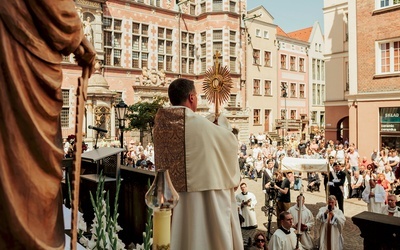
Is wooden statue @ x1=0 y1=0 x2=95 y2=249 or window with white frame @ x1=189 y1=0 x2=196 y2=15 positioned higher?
window with white frame @ x1=189 y1=0 x2=196 y2=15

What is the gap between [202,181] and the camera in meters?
3.45

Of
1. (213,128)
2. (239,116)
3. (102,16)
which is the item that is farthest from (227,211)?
(239,116)

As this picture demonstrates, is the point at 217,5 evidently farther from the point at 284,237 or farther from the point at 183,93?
the point at 183,93

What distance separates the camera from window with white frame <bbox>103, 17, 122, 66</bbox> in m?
30.5

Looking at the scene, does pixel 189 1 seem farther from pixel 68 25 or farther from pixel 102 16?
pixel 68 25

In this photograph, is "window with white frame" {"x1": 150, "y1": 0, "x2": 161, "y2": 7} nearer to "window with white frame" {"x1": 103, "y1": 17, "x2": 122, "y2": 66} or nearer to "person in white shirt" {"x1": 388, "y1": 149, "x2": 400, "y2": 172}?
"window with white frame" {"x1": 103, "y1": 17, "x2": 122, "y2": 66}

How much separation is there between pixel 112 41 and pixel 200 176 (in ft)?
95.7

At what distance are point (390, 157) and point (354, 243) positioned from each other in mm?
8191

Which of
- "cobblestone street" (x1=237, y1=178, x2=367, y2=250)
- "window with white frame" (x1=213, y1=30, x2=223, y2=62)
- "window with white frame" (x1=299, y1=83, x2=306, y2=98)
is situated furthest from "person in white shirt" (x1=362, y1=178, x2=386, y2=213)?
"window with white frame" (x1=299, y1=83, x2=306, y2=98)

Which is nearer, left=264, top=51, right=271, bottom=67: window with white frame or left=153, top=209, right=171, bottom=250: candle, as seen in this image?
left=153, top=209, right=171, bottom=250: candle

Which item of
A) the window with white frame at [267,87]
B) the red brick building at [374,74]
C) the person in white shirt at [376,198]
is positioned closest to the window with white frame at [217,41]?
the window with white frame at [267,87]

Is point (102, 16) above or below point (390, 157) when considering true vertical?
above

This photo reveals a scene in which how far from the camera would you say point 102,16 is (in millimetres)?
29562

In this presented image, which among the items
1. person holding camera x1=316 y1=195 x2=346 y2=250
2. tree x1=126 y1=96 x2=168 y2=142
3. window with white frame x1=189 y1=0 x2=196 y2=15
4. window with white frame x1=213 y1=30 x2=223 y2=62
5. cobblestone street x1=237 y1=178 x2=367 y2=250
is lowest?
cobblestone street x1=237 y1=178 x2=367 y2=250
